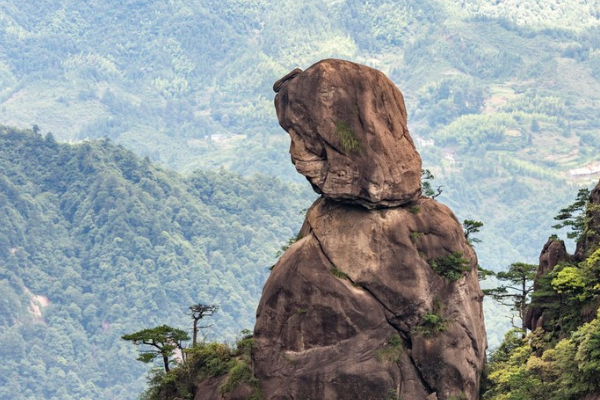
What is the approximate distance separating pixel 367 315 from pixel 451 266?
13.9 ft

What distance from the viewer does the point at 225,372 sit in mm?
54156

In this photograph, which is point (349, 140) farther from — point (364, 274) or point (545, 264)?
point (545, 264)

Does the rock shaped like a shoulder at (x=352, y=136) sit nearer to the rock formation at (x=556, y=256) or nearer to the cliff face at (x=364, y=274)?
the cliff face at (x=364, y=274)

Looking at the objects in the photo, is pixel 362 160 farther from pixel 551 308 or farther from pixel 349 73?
pixel 551 308

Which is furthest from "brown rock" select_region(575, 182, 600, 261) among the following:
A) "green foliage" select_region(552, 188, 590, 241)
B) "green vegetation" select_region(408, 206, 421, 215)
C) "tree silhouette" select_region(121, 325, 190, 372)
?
"tree silhouette" select_region(121, 325, 190, 372)

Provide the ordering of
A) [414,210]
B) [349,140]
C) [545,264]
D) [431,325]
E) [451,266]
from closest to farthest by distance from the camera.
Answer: [431,325]
[451,266]
[349,140]
[414,210]
[545,264]

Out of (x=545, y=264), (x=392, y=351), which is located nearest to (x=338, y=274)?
(x=392, y=351)

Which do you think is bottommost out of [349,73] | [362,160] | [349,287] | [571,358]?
[571,358]

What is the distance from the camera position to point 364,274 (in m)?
53.1

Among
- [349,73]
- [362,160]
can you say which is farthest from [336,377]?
[349,73]

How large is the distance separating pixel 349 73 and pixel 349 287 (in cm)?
926

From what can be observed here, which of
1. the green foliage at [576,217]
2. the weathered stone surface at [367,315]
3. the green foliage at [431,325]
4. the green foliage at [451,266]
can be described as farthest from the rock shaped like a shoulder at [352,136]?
the green foliage at [576,217]

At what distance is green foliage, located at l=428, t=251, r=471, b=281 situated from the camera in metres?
53.5

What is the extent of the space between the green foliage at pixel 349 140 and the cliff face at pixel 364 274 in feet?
0.17
